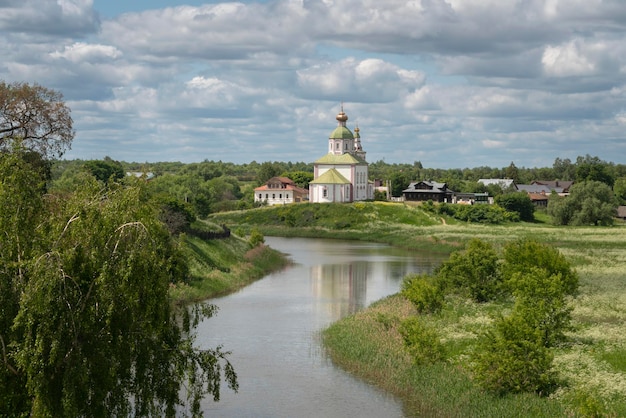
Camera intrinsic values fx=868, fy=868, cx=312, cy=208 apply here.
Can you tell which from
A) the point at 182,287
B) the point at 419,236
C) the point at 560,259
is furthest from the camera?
the point at 419,236

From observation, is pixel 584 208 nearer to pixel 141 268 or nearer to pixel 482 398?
pixel 482 398

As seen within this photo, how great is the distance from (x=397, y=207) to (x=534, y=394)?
264 feet

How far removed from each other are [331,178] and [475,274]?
70.7 meters

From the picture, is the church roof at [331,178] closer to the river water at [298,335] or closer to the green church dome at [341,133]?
the green church dome at [341,133]

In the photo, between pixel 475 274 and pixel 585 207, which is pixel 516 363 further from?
pixel 585 207

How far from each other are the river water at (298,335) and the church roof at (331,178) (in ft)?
141

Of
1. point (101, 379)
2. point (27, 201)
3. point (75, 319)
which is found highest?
point (27, 201)

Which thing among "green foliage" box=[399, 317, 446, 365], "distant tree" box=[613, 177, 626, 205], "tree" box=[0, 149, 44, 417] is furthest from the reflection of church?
"distant tree" box=[613, 177, 626, 205]

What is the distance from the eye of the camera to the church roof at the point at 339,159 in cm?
11412

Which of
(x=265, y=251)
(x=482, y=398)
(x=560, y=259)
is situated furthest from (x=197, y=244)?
(x=482, y=398)

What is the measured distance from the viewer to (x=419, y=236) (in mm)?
84875

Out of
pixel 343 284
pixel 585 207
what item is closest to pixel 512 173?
pixel 585 207

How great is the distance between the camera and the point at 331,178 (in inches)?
4348

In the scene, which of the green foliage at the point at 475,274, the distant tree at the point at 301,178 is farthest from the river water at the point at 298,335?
the distant tree at the point at 301,178
